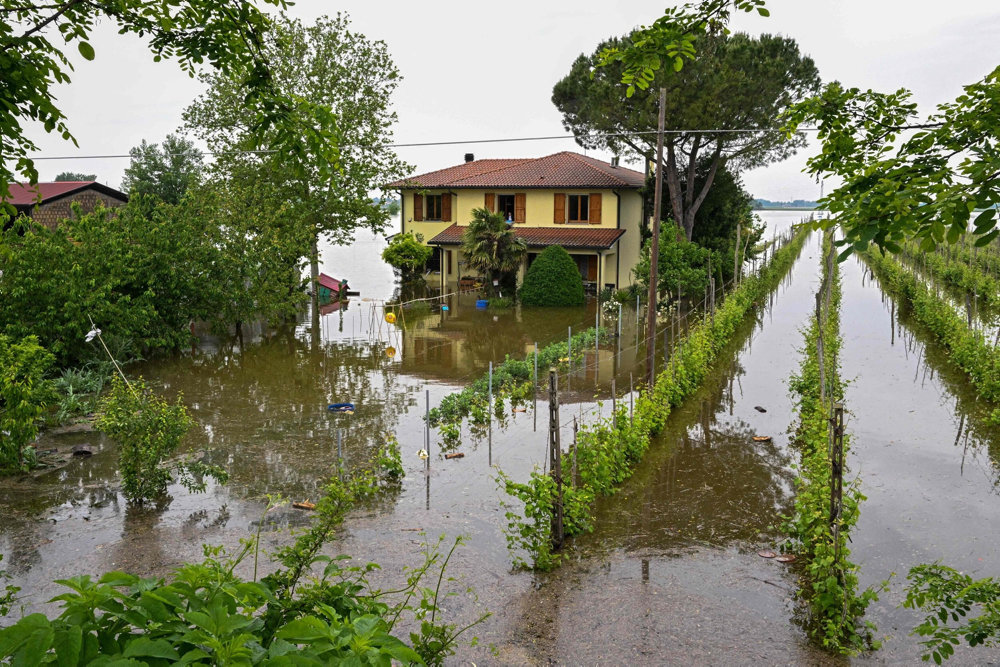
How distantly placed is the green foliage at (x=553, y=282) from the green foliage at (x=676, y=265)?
260 cm

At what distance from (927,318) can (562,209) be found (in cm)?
1537

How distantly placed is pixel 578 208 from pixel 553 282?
5341 millimetres

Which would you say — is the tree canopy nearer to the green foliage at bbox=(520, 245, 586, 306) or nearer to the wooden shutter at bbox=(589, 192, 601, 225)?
the wooden shutter at bbox=(589, 192, 601, 225)

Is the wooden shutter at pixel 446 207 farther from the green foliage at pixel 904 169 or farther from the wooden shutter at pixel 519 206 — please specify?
the green foliage at pixel 904 169

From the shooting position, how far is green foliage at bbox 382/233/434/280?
116 ft

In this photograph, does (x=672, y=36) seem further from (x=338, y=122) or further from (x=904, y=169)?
(x=338, y=122)

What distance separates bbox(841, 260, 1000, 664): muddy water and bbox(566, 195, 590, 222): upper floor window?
14.7 metres

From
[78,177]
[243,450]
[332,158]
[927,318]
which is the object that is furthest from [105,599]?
[78,177]

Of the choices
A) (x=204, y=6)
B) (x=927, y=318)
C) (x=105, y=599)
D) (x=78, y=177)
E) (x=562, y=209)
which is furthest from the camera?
(x=78, y=177)

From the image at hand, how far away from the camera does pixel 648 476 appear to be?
1167cm

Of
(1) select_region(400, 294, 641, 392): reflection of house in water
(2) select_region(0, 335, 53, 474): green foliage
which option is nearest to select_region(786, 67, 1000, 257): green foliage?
(2) select_region(0, 335, 53, 474): green foliage

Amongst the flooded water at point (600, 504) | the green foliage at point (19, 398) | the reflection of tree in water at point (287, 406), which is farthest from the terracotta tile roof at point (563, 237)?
the green foliage at point (19, 398)

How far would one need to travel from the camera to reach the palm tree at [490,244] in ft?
98.1

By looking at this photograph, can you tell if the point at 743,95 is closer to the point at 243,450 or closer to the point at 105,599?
the point at 243,450
